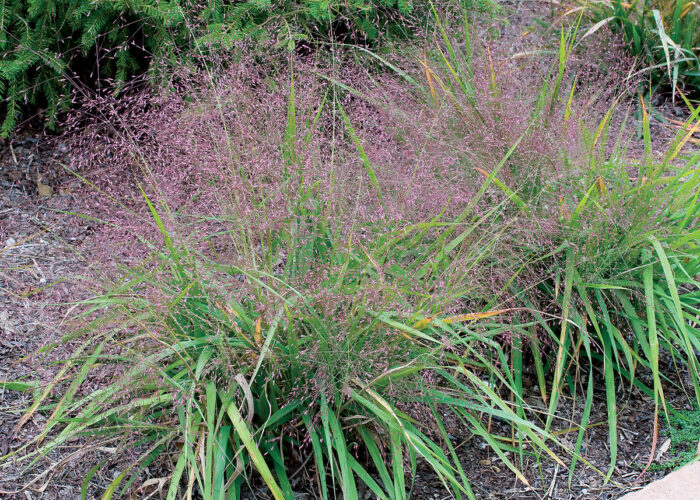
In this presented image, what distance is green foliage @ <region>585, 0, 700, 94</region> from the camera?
4180 mm

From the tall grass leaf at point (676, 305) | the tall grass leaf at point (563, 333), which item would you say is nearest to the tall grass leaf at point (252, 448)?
the tall grass leaf at point (563, 333)

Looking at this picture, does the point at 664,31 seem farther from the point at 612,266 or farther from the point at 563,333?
the point at 563,333

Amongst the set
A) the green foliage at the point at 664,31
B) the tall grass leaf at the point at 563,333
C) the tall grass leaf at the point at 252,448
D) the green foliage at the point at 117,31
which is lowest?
the tall grass leaf at the point at 563,333

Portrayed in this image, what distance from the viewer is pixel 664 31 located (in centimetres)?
414

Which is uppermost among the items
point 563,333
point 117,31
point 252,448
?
point 117,31

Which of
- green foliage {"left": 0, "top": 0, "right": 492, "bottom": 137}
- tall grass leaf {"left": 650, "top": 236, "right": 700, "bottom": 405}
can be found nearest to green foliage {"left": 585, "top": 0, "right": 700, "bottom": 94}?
green foliage {"left": 0, "top": 0, "right": 492, "bottom": 137}

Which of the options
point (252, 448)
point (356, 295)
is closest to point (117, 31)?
point (356, 295)

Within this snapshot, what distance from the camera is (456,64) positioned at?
2824mm

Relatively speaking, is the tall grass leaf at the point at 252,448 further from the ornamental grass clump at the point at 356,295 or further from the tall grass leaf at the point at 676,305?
the tall grass leaf at the point at 676,305

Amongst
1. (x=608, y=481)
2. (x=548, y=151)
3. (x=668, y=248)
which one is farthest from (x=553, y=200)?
(x=608, y=481)

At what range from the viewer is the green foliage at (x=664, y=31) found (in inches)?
165

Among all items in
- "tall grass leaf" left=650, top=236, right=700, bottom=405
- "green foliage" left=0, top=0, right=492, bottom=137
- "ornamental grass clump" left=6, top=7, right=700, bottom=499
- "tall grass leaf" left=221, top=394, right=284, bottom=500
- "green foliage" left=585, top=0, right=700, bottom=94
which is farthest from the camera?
"green foliage" left=585, top=0, right=700, bottom=94

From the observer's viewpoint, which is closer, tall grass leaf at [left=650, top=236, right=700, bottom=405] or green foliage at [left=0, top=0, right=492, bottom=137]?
tall grass leaf at [left=650, top=236, right=700, bottom=405]

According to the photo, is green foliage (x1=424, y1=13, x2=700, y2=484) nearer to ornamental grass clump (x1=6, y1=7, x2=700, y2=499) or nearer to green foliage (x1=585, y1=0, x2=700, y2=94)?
ornamental grass clump (x1=6, y1=7, x2=700, y2=499)
